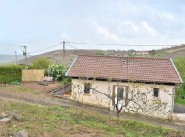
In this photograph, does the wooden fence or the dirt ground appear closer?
the dirt ground

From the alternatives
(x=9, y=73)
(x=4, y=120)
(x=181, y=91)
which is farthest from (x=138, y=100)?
(x=4, y=120)

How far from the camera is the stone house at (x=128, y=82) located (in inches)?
1106

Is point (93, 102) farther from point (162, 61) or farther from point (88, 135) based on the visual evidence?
point (88, 135)

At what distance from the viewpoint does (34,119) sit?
14.5 meters

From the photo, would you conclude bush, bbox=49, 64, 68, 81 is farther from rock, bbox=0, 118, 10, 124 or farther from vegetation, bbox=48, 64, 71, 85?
rock, bbox=0, 118, 10, 124

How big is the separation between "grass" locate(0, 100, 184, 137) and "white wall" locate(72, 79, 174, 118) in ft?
35.3

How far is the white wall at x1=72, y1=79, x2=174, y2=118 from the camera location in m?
27.6

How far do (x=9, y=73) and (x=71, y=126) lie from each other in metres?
22.8

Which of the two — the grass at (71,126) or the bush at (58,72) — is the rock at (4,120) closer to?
the grass at (71,126)

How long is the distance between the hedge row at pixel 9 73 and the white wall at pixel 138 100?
8126mm

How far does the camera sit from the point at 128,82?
28.9 m

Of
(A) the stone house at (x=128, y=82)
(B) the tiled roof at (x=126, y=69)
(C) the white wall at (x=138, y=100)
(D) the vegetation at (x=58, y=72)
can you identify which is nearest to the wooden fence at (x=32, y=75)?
(D) the vegetation at (x=58, y=72)

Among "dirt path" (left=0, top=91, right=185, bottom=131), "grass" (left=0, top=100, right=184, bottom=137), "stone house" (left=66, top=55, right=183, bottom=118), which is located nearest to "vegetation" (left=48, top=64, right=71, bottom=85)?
"stone house" (left=66, top=55, right=183, bottom=118)

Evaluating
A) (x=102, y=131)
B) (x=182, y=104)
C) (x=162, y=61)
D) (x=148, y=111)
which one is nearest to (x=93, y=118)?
(x=102, y=131)
